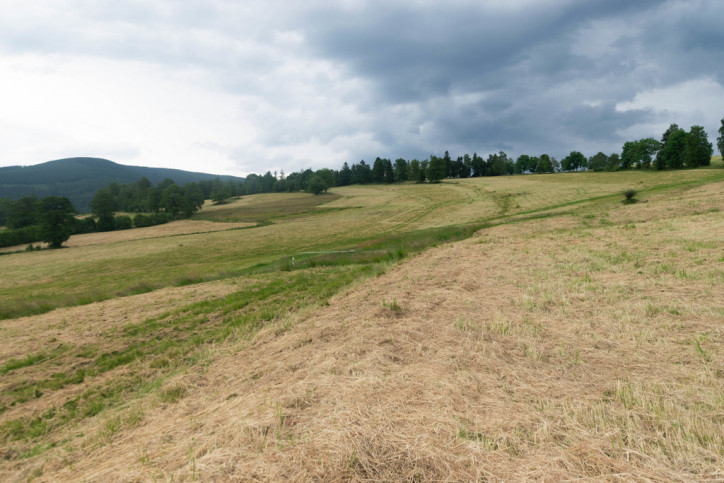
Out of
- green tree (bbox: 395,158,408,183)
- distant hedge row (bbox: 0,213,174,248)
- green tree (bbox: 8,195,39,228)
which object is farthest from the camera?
green tree (bbox: 395,158,408,183)

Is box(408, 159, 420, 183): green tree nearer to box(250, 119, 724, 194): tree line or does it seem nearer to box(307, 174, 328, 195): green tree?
box(250, 119, 724, 194): tree line

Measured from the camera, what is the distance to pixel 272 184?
16388 centimetres

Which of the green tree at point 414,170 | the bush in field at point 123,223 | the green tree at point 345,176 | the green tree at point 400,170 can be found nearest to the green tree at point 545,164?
the green tree at point 414,170

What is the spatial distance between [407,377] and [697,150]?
12282cm

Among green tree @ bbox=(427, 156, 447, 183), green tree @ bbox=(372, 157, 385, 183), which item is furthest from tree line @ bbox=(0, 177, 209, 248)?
green tree @ bbox=(427, 156, 447, 183)

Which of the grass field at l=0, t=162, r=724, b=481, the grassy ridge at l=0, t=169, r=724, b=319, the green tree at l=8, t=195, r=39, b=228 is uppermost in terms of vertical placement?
the green tree at l=8, t=195, r=39, b=228

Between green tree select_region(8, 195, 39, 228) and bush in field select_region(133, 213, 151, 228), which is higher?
green tree select_region(8, 195, 39, 228)

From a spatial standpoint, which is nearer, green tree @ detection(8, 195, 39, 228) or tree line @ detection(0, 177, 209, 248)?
tree line @ detection(0, 177, 209, 248)

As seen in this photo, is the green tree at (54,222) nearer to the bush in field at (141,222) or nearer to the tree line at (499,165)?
the bush in field at (141,222)

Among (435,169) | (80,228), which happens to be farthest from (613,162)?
(80,228)

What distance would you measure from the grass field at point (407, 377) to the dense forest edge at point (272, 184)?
76.0 metres

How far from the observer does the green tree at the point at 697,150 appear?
268 feet

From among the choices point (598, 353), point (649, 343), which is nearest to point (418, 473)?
point (598, 353)

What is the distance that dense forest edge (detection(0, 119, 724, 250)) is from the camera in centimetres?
6644
